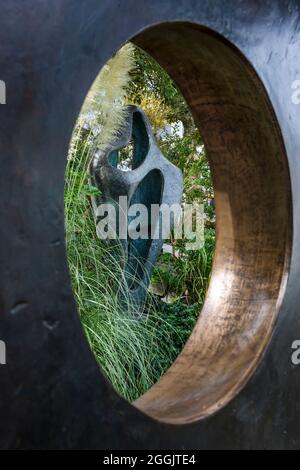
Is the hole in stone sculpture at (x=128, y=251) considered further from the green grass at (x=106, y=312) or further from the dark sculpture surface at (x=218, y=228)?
the dark sculpture surface at (x=218, y=228)

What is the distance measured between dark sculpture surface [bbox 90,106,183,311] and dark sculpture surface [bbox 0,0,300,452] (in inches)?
60.8

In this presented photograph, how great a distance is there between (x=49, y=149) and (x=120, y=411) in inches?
16.8

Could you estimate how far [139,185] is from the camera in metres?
3.57

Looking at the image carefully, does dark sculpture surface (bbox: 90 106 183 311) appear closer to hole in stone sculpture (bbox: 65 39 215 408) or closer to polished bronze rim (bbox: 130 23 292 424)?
hole in stone sculpture (bbox: 65 39 215 408)

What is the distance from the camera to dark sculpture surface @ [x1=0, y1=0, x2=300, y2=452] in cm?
96

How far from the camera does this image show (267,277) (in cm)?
144

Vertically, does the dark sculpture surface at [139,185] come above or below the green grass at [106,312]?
above

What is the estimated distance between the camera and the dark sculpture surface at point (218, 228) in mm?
959

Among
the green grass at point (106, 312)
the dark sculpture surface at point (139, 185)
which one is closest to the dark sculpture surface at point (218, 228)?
the green grass at point (106, 312)

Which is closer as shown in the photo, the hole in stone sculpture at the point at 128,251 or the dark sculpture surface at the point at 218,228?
the dark sculpture surface at the point at 218,228

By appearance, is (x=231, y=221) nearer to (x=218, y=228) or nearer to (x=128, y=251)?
(x=218, y=228)

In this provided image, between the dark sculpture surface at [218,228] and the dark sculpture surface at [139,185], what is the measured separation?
1.54 meters

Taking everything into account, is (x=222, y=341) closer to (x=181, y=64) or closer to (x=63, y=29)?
(x=181, y=64)
